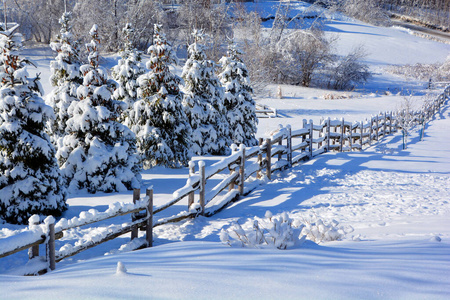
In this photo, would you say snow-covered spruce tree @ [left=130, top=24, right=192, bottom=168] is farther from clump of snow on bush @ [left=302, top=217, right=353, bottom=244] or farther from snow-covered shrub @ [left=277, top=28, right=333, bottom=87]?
snow-covered shrub @ [left=277, top=28, right=333, bottom=87]

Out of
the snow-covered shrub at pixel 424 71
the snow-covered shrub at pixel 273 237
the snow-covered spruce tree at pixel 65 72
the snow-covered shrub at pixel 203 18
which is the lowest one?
the snow-covered shrub at pixel 273 237

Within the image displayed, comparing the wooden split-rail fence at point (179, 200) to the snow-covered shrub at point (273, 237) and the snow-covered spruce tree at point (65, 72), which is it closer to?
the snow-covered shrub at point (273, 237)

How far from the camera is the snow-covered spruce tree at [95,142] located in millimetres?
11117

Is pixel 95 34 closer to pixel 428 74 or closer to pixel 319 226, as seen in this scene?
pixel 319 226

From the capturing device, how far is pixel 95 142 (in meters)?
11.2

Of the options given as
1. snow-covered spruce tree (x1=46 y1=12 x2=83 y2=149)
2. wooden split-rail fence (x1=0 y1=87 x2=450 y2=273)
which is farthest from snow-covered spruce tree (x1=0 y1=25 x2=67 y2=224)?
snow-covered spruce tree (x1=46 y1=12 x2=83 y2=149)

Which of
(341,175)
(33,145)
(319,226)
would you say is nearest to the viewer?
(319,226)

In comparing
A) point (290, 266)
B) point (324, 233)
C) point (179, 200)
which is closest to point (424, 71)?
point (179, 200)

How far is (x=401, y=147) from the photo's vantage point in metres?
18.6

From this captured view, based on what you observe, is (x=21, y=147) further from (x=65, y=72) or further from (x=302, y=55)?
(x=302, y=55)

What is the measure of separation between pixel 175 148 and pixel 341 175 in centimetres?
618

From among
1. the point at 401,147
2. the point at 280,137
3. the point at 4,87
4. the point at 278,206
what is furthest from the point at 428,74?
the point at 4,87

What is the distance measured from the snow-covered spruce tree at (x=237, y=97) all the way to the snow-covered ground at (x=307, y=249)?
4.45 meters

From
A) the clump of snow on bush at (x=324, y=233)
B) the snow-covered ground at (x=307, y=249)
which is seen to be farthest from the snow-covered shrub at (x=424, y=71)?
the clump of snow on bush at (x=324, y=233)
